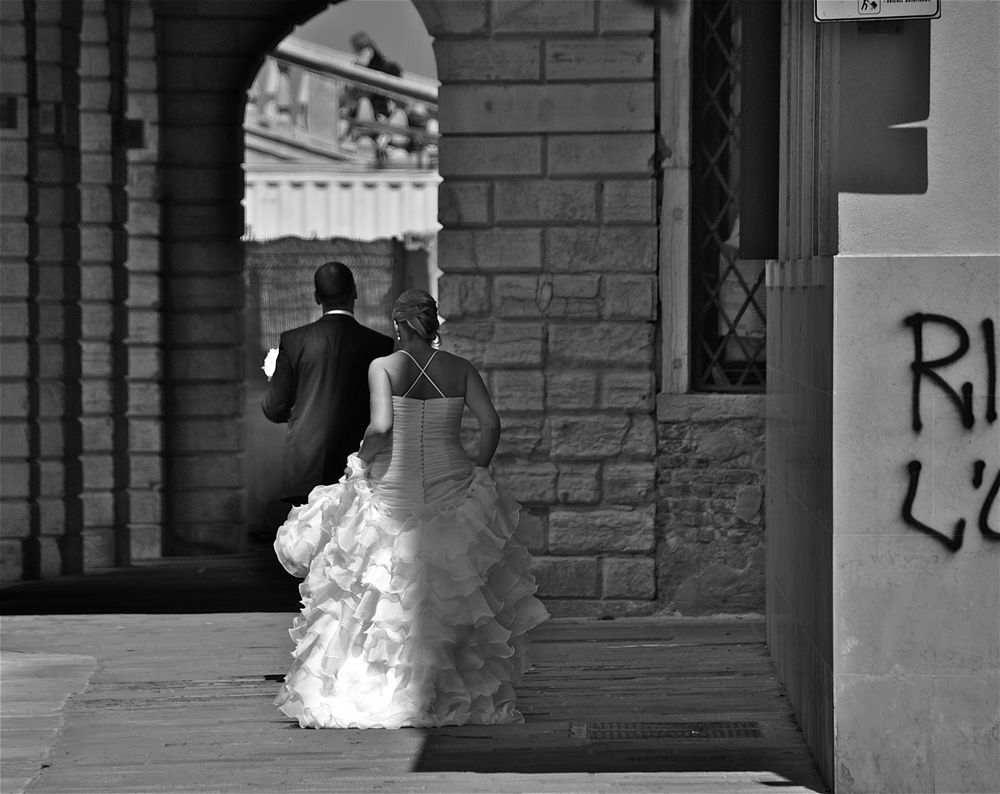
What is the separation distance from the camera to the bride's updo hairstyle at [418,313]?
28.0 ft

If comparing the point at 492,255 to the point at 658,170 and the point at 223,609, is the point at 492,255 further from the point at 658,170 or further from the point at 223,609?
the point at 223,609

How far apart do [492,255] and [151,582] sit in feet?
13.6

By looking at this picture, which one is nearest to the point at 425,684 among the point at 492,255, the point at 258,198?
the point at 492,255

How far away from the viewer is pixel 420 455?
28.1 ft

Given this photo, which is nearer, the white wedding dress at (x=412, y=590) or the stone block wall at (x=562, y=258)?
the white wedding dress at (x=412, y=590)

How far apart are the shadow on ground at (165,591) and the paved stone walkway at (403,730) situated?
1.07 meters

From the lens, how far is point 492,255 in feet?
37.3

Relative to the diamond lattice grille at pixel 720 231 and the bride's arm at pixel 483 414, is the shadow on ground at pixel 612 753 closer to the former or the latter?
the bride's arm at pixel 483 414

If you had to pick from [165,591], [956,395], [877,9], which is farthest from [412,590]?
[165,591]

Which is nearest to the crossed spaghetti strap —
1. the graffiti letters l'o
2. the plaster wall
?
the plaster wall

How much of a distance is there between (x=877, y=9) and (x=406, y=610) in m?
3.31

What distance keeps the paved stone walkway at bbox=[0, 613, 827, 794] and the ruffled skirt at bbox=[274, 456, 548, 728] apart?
0.16 metres

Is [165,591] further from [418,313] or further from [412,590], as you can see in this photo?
[418,313]

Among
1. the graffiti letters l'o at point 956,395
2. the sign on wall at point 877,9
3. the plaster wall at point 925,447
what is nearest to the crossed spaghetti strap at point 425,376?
the plaster wall at point 925,447
